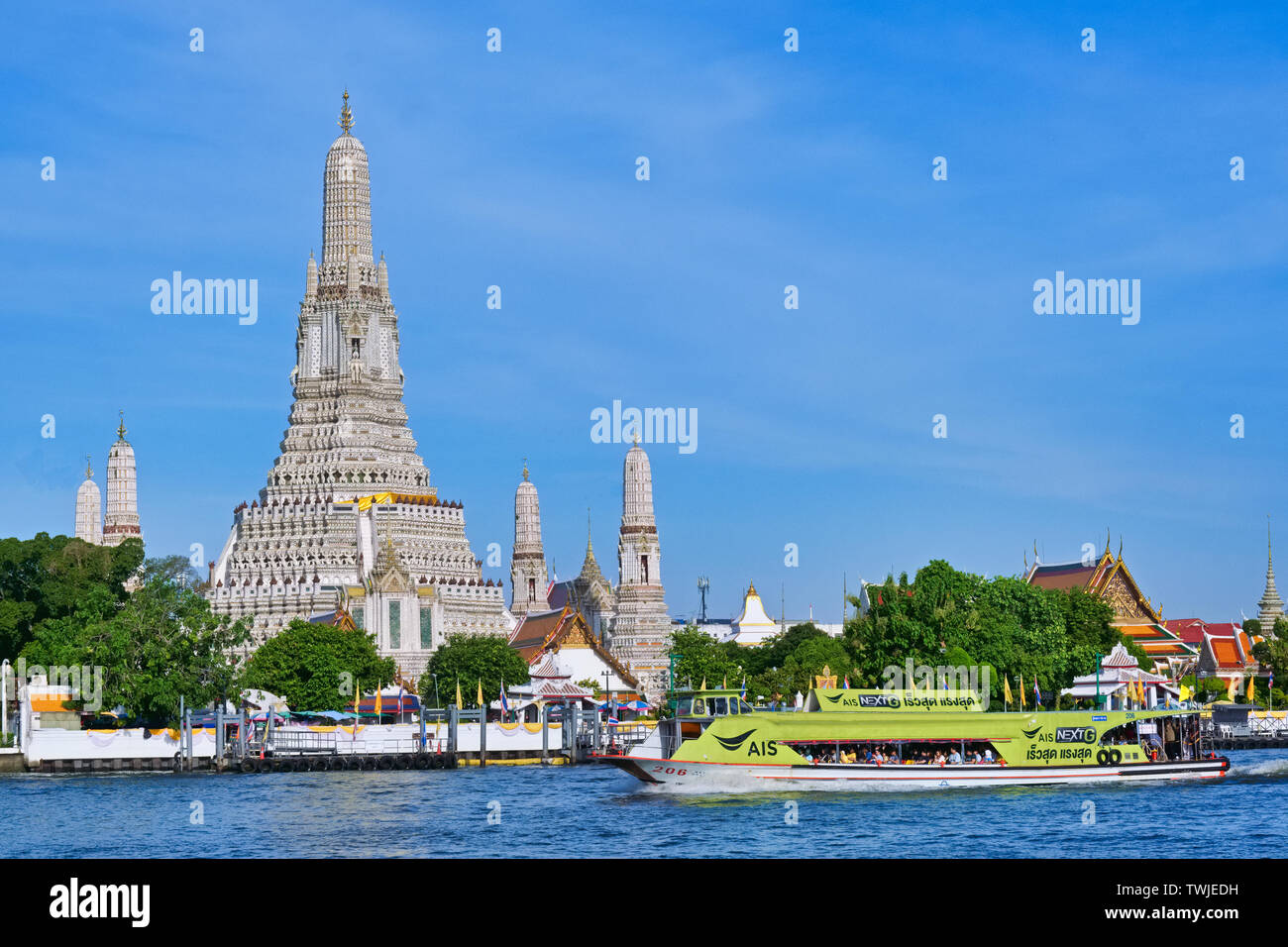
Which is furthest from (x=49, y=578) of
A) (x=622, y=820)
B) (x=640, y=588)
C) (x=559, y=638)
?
(x=640, y=588)

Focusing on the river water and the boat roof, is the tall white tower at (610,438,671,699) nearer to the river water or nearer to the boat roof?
the river water

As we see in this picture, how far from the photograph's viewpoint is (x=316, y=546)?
12888 cm

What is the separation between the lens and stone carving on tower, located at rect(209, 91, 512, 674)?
415 ft

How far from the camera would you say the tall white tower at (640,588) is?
146250mm

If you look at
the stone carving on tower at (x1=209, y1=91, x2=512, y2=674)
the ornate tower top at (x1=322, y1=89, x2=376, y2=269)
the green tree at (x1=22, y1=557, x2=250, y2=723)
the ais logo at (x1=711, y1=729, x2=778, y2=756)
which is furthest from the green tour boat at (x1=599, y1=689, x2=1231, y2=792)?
the ornate tower top at (x1=322, y1=89, x2=376, y2=269)

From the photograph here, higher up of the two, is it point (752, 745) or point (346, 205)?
point (346, 205)

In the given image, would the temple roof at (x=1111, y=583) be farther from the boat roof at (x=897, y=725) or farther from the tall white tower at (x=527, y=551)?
the boat roof at (x=897, y=725)

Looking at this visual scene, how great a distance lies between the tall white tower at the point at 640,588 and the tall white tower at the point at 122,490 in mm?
42185

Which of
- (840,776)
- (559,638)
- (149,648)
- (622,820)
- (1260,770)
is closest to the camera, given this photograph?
(622,820)

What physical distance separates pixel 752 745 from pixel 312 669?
140ft

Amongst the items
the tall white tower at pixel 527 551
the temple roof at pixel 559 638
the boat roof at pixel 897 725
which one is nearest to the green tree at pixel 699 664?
the temple roof at pixel 559 638

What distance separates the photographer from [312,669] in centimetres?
9706

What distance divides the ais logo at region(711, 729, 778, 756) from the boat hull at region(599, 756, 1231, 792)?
45cm

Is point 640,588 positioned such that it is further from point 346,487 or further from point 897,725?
point 897,725
